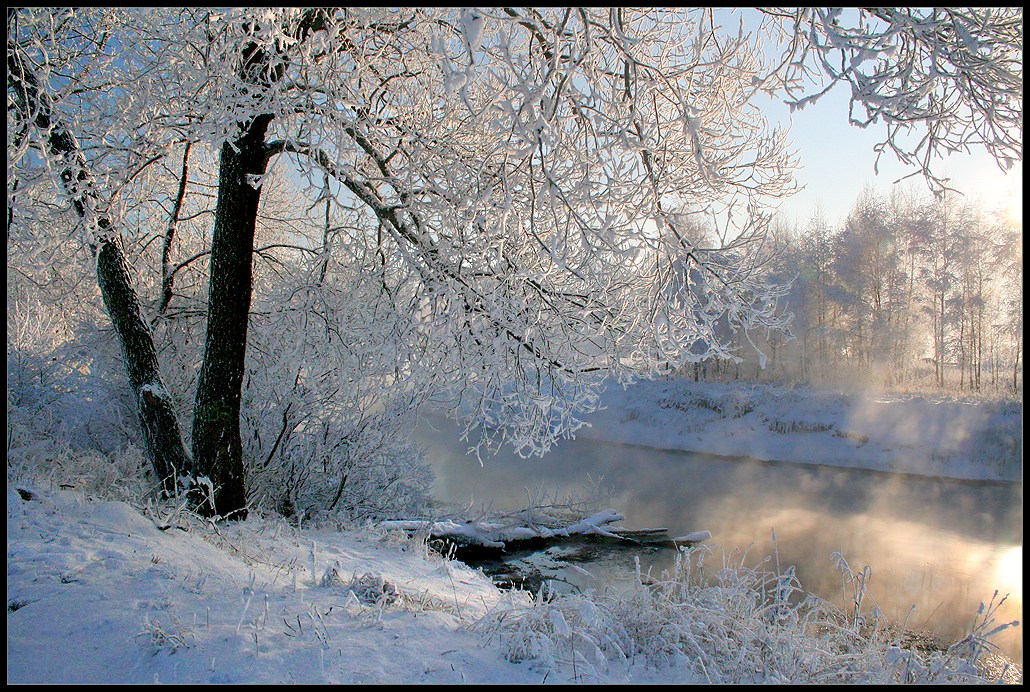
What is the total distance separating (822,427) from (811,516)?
26.1 ft

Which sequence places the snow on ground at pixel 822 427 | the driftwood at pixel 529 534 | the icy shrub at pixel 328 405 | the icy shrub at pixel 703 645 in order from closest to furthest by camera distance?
the icy shrub at pixel 703 645
the icy shrub at pixel 328 405
the driftwood at pixel 529 534
the snow on ground at pixel 822 427

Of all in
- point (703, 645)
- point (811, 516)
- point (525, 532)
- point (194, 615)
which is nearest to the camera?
point (194, 615)

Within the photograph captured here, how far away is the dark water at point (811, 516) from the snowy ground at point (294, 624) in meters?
2.13

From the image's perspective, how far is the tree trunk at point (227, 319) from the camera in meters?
5.07

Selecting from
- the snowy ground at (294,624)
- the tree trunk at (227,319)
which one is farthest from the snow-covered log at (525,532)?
the snowy ground at (294,624)

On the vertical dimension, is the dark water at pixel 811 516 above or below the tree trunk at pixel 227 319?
below

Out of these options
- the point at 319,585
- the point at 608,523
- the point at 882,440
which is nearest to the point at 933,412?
the point at 882,440

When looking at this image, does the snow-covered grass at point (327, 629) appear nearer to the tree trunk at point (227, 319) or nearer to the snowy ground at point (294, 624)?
the snowy ground at point (294, 624)

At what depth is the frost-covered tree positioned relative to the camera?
363cm

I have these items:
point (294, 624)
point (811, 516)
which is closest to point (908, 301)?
point (811, 516)

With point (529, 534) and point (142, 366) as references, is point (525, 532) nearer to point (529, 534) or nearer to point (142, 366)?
point (529, 534)

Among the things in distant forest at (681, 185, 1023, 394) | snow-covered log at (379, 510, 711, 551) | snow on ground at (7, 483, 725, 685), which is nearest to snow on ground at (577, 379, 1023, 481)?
distant forest at (681, 185, 1023, 394)

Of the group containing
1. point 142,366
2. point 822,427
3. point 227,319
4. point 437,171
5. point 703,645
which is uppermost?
point 437,171

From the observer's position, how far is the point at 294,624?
282cm
